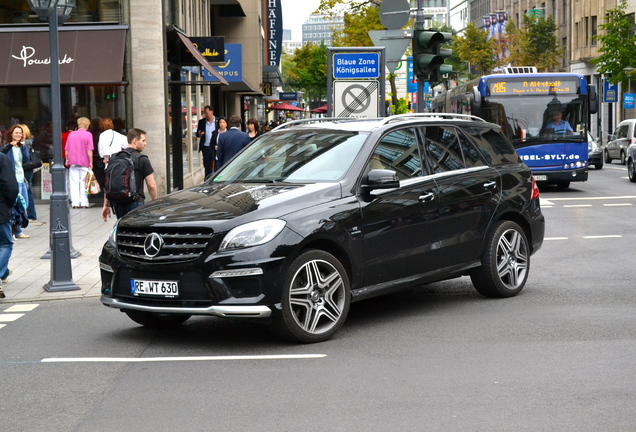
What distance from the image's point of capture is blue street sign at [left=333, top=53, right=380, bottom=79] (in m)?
16.3

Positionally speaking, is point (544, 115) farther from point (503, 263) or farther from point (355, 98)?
point (503, 263)

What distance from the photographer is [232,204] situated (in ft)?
24.8

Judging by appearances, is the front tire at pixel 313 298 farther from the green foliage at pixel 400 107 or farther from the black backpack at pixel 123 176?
the green foliage at pixel 400 107

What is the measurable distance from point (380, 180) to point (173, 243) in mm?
1712

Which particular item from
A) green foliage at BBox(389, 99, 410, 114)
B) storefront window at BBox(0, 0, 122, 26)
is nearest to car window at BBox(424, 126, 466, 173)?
storefront window at BBox(0, 0, 122, 26)

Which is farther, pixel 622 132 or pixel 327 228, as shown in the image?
pixel 622 132

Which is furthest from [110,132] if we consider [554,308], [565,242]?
[554,308]

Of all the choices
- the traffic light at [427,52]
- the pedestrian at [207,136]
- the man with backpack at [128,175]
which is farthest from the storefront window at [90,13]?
the man with backpack at [128,175]

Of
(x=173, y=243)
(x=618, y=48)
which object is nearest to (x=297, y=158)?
(x=173, y=243)

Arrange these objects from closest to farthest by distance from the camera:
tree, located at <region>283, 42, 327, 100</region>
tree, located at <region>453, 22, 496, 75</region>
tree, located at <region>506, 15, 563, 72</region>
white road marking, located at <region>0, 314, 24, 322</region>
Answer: white road marking, located at <region>0, 314, 24, 322</region> → tree, located at <region>506, 15, 563, 72</region> → tree, located at <region>453, 22, 496, 75</region> → tree, located at <region>283, 42, 327, 100</region>

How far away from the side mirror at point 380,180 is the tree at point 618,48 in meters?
47.7

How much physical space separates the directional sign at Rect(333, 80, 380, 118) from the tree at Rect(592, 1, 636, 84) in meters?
39.5

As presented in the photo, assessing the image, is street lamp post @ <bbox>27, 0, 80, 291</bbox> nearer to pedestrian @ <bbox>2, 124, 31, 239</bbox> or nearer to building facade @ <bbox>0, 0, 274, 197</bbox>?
pedestrian @ <bbox>2, 124, 31, 239</bbox>

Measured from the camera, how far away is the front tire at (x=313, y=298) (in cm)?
730
